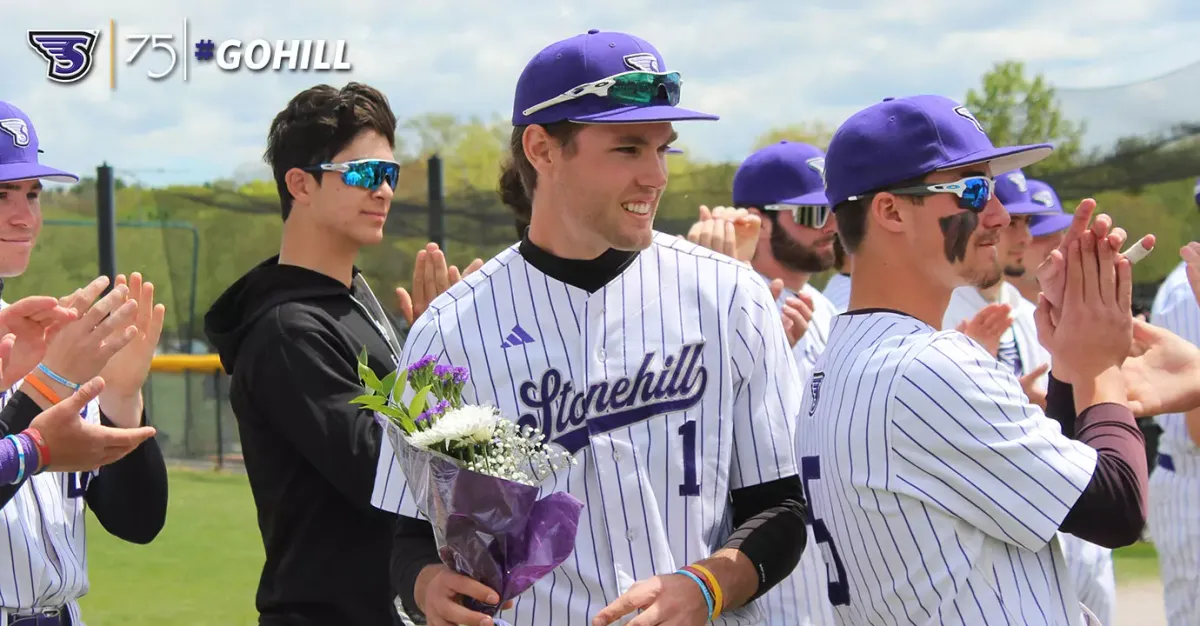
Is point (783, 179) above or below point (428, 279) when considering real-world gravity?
above

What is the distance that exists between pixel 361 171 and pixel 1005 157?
2.15 metres

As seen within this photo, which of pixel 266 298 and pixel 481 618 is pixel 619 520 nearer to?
pixel 481 618

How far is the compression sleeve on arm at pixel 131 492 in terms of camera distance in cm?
413

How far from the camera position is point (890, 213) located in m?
2.95

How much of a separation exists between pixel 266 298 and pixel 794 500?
73.2 inches

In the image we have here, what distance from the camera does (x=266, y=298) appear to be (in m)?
4.02

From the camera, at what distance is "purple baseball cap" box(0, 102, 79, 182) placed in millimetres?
4164

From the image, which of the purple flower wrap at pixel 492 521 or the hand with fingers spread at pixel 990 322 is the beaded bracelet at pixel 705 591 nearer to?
the purple flower wrap at pixel 492 521

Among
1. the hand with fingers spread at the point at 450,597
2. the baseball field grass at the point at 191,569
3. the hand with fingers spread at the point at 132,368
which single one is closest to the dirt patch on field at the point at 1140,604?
the baseball field grass at the point at 191,569

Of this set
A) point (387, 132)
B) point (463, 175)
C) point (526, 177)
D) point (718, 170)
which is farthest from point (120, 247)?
point (526, 177)

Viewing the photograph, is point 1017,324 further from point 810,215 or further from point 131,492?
point 131,492

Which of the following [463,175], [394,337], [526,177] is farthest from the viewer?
[463,175]

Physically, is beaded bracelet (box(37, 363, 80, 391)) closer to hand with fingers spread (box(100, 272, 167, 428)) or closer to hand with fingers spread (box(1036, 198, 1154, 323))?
hand with fingers spread (box(100, 272, 167, 428))

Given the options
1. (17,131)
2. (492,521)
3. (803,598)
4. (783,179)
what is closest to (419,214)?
(783,179)
